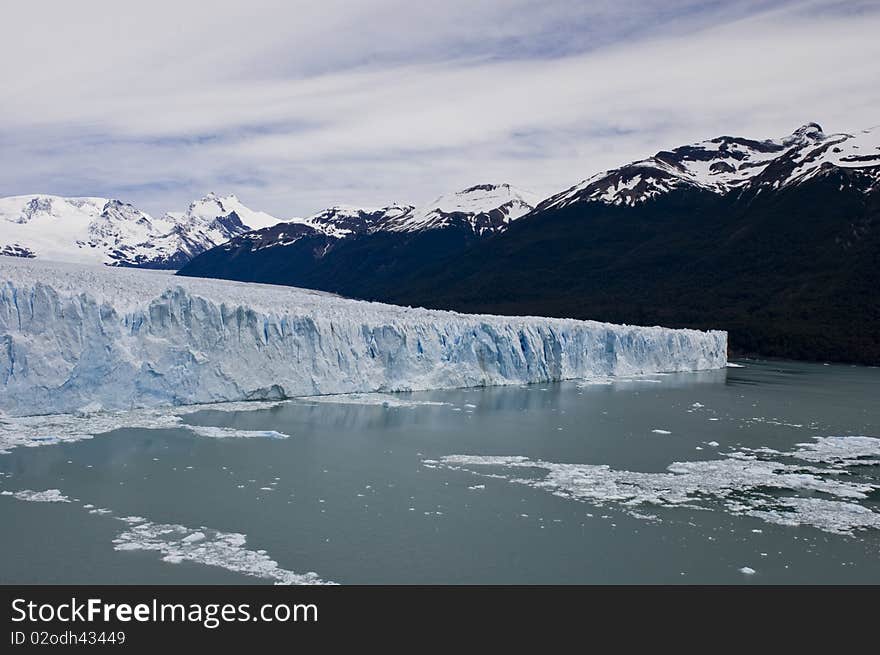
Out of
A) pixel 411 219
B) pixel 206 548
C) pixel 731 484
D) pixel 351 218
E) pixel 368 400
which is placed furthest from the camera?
pixel 351 218

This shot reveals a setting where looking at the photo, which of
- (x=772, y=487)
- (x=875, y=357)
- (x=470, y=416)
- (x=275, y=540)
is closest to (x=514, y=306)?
(x=875, y=357)

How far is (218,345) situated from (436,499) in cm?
915

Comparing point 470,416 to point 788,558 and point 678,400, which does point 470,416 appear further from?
point 788,558

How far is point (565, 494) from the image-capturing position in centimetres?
1017

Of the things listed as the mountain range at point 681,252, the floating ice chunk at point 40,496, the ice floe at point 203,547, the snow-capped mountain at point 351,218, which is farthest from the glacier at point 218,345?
the snow-capped mountain at point 351,218

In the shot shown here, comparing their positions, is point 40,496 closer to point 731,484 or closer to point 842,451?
point 731,484

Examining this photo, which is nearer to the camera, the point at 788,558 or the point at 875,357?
the point at 788,558

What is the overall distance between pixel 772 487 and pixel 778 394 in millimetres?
13647

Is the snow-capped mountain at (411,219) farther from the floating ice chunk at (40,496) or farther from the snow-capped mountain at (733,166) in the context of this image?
the floating ice chunk at (40,496)

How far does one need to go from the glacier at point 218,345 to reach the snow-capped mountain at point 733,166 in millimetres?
51837

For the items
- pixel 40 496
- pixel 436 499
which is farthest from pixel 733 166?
pixel 40 496

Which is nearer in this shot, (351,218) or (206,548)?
(206,548)

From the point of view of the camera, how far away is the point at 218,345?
1717 centimetres

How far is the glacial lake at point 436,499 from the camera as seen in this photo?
735 cm
